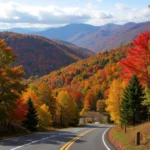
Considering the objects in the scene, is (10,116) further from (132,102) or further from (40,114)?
(40,114)

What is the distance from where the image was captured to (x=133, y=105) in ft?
128

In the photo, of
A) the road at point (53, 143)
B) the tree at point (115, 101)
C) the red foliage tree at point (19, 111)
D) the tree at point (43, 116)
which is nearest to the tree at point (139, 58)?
the road at point (53, 143)

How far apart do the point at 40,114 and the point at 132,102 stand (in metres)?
27.2

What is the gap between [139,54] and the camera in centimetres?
3619

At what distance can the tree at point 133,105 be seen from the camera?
1534 inches

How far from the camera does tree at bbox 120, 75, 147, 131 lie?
38969 mm

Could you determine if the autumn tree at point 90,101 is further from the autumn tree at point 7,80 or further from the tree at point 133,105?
the autumn tree at point 7,80

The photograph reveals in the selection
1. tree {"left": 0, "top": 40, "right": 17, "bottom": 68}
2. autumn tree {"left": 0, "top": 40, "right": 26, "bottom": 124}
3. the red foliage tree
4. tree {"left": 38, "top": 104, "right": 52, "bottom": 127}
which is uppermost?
tree {"left": 0, "top": 40, "right": 17, "bottom": 68}

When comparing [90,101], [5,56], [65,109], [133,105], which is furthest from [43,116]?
[90,101]

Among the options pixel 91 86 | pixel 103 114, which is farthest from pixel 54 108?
pixel 91 86

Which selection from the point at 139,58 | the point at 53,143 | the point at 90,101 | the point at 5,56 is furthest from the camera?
the point at 90,101

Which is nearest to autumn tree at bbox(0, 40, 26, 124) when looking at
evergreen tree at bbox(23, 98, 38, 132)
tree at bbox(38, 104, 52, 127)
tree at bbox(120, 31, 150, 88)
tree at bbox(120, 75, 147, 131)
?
tree at bbox(120, 31, 150, 88)

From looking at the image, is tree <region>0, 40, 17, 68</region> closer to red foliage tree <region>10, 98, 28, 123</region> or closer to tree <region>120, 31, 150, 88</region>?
red foliage tree <region>10, 98, 28, 123</region>

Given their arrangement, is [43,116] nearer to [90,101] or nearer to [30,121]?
[30,121]
